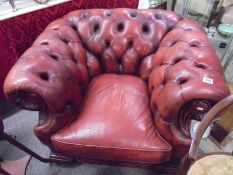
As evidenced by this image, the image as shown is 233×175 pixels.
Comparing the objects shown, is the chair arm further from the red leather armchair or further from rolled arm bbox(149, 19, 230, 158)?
rolled arm bbox(149, 19, 230, 158)

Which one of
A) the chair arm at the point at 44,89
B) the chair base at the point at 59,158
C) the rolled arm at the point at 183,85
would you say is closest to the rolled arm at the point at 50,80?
the chair arm at the point at 44,89

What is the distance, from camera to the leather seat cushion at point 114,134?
0.98 meters

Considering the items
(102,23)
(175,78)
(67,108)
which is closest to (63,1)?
(102,23)

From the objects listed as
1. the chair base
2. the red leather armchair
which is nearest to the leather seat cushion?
the red leather armchair

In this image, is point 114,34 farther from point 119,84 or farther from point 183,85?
point 183,85

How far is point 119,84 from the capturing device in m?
1.23

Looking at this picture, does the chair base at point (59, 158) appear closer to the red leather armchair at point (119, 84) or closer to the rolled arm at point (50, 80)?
the red leather armchair at point (119, 84)

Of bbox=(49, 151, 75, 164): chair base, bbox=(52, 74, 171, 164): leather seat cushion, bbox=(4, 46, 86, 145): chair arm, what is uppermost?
bbox=(4, 46, 86, 145): chair arm

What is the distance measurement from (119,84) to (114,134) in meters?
0.34

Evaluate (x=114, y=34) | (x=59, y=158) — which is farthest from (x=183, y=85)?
(x=59, y=158)

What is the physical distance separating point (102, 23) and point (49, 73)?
0.47 metres

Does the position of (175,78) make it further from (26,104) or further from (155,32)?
(26,104)

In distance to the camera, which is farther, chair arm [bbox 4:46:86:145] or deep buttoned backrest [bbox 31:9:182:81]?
deep buttoned backrest [bbox 31:9:182:81]

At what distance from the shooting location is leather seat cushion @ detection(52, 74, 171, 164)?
98 cm
